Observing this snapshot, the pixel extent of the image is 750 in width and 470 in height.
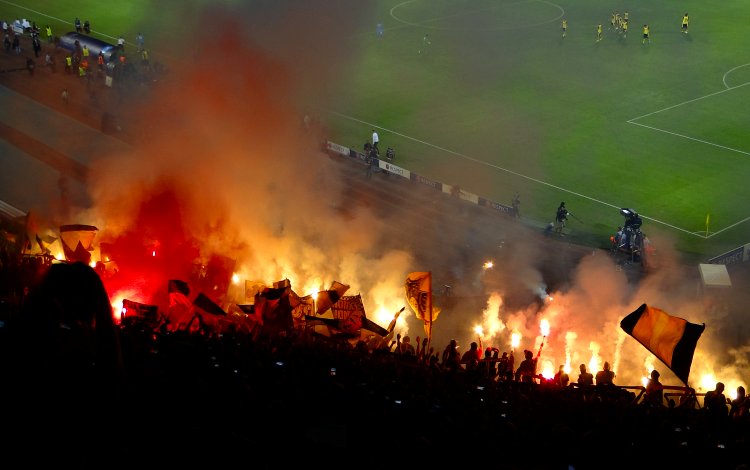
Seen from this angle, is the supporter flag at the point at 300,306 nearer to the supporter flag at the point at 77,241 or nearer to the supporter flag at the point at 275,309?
the supporter flag at the point at 275,309

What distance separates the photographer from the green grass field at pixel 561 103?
2555 centimetres

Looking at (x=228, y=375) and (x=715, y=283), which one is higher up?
(x=715, y=283)

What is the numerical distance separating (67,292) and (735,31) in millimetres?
38436

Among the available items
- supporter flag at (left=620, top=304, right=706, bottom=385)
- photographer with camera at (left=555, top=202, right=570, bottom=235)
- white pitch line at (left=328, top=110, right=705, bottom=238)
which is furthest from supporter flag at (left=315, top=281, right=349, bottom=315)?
white pitch line at (left=328, top=110, right=705, bottom=238)

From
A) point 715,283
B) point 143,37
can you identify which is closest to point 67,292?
point 715,283

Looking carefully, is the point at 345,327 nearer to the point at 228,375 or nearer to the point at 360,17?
the point at 228,375

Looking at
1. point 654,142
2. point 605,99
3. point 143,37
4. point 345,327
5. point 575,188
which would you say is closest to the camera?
point 345,327

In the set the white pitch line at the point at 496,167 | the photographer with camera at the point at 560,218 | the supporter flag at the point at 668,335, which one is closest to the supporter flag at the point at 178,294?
the supporter flag at the point at 668,335

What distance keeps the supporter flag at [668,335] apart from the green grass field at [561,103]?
10.5 m

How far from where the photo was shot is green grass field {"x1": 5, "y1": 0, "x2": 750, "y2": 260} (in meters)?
25.5

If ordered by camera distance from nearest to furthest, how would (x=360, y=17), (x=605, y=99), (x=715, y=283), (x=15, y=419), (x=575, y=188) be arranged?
(x=15, y=419) < (x=715, y=283) < (x=575, y=188) < (x=605, y=99) < (x=360, y=17)

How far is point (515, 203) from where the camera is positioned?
77.3 ft

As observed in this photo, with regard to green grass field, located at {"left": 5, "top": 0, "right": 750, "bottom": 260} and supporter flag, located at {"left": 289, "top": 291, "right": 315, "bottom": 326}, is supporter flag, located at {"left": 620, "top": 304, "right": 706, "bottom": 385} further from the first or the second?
green grass field, located at {"left": 5, "top": 0, "right": 750, "bottom": 260}

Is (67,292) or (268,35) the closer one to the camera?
(67,292)
